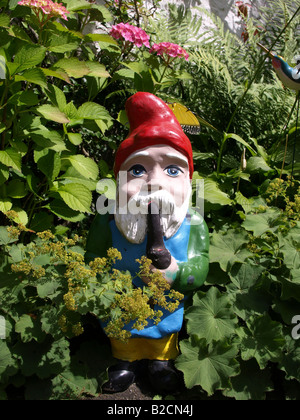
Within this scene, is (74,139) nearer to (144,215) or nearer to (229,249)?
(144,215)

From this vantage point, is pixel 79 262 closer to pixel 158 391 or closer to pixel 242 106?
pixel 158 391

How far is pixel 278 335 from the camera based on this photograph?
1.69 metres

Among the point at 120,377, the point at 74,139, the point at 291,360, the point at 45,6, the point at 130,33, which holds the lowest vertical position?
the point at 120,377

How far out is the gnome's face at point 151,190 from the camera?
1.67 m

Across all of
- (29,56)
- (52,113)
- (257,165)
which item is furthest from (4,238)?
(257,165)

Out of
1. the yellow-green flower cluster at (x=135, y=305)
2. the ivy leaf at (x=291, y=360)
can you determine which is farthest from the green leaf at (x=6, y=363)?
the ivy leaf at (x=291, y=360)

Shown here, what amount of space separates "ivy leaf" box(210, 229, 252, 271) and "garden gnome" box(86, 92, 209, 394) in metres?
0.18

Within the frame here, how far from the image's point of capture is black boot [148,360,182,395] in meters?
1.73

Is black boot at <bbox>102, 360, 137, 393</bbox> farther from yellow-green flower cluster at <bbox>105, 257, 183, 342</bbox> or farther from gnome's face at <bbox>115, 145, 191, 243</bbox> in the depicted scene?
gnome's face at <bbox>115, 145, 191, 243</bbox>

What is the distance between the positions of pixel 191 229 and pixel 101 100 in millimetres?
1672

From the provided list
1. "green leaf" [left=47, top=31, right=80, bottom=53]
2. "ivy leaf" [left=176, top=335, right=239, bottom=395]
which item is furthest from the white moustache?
"green leaf" [left=47, top=31, right=80, bottom=53]

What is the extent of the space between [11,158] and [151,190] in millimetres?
799

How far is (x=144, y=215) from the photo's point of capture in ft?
5.55
